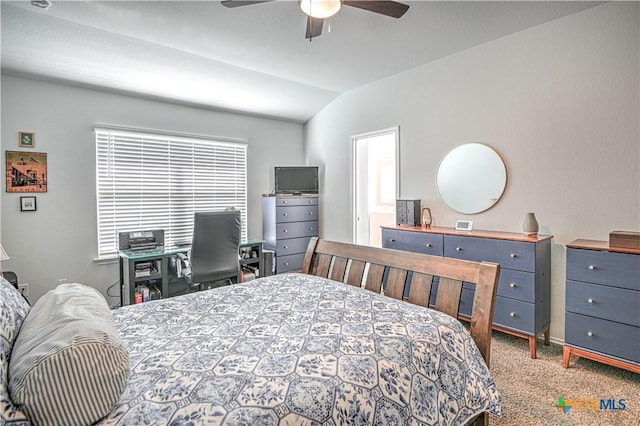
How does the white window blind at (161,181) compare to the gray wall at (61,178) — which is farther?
the white window blind at (161,181)

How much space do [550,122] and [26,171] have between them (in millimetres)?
4877

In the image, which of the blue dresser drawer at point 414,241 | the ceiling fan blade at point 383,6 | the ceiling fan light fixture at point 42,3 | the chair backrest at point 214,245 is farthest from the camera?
the chair backrest at point 214,245

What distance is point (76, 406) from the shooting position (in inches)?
33.2

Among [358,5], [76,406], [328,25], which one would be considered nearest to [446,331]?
[76,406]

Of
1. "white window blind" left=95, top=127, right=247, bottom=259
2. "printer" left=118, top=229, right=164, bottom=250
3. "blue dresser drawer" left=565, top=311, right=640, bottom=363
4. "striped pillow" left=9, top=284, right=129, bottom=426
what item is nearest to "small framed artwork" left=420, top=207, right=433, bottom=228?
"blue dresser drawer" left=565, top=311, right=640, bottom=363

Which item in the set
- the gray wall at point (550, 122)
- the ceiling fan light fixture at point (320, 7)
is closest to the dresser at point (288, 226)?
the gray wall at point (550, 122)

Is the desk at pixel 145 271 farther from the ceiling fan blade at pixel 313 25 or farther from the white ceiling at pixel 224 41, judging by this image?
the ceiling fan blade at pixel 313 25

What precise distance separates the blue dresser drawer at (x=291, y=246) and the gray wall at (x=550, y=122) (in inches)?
68.9

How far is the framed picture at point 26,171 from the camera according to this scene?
317 cm

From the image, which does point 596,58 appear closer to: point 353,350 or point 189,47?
point 353,350

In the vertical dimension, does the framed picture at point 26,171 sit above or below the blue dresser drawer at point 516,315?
above

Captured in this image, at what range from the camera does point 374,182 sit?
563cm

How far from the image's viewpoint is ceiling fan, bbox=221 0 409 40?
191 centimetres

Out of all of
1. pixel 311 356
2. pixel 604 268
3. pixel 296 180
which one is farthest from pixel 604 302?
pixel 296 180
